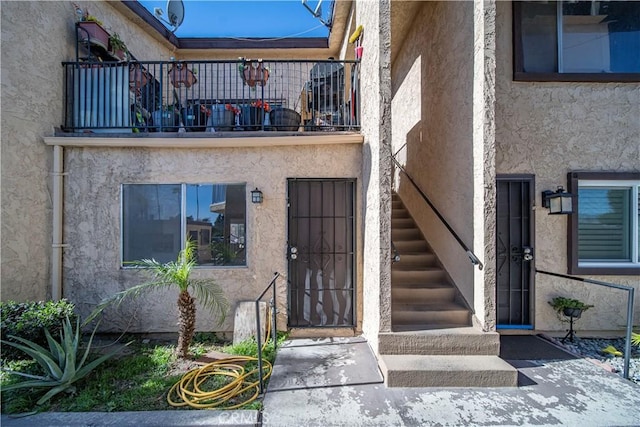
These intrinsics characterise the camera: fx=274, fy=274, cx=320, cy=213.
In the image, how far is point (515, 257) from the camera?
434 centimetres

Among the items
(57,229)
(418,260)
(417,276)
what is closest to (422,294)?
(417,276)

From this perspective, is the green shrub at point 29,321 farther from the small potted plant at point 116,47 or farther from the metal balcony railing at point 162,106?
the small potted plant at point 116,47

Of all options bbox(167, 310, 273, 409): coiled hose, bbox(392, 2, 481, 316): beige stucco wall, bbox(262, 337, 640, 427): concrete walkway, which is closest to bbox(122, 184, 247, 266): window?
bbox(167, 310, 273, 409): coiled hose

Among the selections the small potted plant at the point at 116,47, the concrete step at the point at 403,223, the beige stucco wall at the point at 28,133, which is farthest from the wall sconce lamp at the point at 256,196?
the small potted plant at the point at 116,47

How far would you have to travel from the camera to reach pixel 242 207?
425 centimetres

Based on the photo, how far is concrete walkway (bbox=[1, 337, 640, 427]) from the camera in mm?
2502

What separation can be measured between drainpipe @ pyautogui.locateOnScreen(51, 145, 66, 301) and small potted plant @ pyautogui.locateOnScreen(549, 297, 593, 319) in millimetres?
7492

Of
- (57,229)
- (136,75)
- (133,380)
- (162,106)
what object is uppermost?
(136,75)

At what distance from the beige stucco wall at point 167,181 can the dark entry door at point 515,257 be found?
231 centimetres

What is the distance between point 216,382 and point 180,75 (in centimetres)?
479

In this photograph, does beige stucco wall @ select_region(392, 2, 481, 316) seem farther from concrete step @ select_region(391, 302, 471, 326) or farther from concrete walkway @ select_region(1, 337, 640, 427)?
concrete walkway @ select_region(1, 337, 640, 427)

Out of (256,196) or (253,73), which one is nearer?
(256,196)

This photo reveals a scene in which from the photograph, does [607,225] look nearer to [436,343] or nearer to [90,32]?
[436,343]

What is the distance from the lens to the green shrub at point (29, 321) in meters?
3.12
